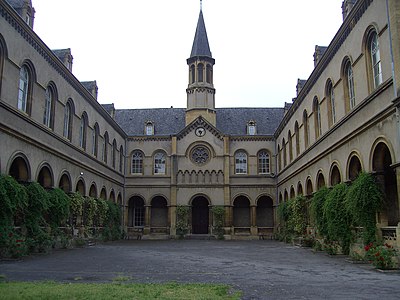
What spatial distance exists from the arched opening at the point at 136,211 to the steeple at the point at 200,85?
987cm

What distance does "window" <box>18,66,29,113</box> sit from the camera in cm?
2108

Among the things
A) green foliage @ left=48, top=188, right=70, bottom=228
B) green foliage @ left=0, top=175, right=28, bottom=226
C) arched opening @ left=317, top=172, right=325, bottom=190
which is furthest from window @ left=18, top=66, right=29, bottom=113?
arched opening @ left=317, top=172, right=325, bottom=190

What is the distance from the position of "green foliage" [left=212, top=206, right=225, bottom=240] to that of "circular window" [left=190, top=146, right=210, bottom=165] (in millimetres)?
4998

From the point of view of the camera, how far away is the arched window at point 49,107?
24406 millimetres

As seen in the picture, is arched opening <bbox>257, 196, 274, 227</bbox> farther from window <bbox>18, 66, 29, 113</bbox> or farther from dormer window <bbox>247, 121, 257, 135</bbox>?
window <bbox>18, 66, 29, 113</bbox>

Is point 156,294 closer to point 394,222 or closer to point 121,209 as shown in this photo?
point 394,222

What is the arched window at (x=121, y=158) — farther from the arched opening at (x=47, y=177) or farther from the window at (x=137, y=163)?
the arched opening at (x=47, y=177)

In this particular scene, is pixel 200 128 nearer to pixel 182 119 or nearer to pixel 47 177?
pixel 182 119

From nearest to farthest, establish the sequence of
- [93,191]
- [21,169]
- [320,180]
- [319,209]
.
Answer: [21,169] < [319,209] < [320,180] < [93,191]

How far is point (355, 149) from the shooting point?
19266 millimetres

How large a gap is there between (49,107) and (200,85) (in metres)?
23.5

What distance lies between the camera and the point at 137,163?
147ft

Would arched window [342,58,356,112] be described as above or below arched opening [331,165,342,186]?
above

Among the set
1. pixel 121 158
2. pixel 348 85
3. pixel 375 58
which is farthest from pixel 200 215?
pixel 375 58
